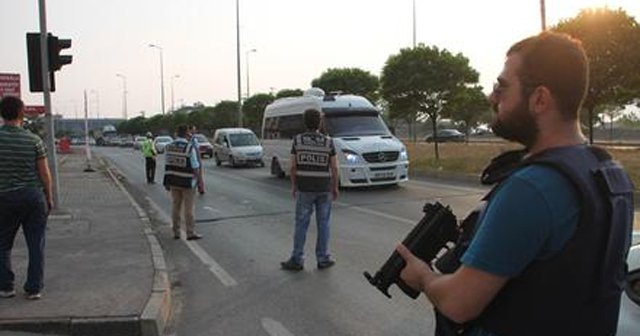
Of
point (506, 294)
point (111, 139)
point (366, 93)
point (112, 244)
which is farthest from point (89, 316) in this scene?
point (111, 139)

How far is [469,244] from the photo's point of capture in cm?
224

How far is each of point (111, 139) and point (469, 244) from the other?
4345 inches

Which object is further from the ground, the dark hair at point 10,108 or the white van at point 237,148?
the dark hair at point 10,108

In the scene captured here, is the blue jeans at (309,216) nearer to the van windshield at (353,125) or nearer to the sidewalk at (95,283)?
the sidewalk at (95,283)

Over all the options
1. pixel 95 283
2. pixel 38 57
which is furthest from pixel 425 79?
pixel 95 283

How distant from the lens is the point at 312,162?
352 inches

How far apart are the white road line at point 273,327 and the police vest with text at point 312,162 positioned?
2.31 metres

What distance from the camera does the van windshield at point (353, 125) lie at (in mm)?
20047

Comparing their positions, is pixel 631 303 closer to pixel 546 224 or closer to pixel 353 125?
pixel 546 224

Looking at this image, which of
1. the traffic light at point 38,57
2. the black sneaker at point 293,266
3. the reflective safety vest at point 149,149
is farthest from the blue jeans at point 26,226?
the reflective safety vest at point 149,149

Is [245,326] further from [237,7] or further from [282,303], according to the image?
[237,7]

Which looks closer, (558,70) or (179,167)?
(558,70)

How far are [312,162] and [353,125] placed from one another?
11518mm

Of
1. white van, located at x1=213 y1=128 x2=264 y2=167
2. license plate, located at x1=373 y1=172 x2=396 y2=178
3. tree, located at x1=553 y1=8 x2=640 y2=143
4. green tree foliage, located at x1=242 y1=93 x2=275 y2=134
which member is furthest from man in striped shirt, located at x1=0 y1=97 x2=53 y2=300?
green tree foliage, located at x1=242 y1=93 x2=275 y2=134
